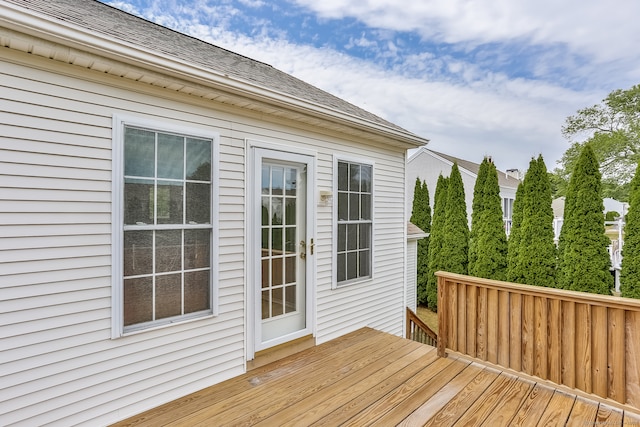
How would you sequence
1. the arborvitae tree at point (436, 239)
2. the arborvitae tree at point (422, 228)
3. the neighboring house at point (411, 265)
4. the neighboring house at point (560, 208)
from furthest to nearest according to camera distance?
the neighboring house at point (560, 208) < the arborvitae tree at point (422, 228) < the arborvitae tree at point (436, 239) < the neighboring house at point (411, 265)

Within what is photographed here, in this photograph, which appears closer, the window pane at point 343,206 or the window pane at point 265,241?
the window pane at point 265,241

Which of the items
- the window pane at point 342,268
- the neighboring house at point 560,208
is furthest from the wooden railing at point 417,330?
the neighboring house at point 560,208

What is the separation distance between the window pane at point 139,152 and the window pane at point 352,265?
106 inches

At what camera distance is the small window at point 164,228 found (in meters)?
2.48

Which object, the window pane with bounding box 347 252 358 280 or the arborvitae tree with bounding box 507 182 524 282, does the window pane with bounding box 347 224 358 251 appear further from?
the arborvitae tree with bounding box 507 182 524 282

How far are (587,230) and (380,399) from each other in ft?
16.7

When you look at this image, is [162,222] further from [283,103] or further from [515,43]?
[515,43]

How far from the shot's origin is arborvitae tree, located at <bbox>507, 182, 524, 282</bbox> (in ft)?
21.7

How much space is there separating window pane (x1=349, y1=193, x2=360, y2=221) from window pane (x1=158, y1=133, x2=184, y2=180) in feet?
7.59

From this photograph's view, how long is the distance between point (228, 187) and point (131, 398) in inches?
74.6

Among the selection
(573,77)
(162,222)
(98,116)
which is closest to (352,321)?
(162,222)

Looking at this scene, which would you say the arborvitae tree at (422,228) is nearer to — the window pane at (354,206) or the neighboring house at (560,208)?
the neighboring house at (560,208)

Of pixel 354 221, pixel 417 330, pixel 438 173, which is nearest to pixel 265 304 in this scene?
pixel 354 221

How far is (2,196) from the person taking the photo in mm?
2002
